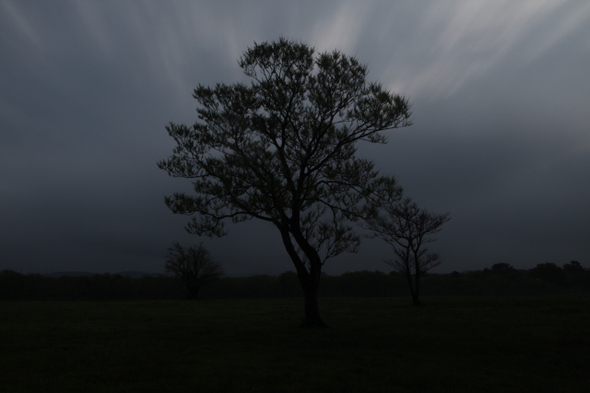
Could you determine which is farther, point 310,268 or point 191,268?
point 191,268

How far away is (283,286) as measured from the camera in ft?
237

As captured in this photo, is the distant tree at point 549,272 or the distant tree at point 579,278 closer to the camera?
the distant tree at point 579,278

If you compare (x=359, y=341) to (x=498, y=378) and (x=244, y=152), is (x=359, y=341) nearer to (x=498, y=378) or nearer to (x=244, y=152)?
(x=498, y=378)

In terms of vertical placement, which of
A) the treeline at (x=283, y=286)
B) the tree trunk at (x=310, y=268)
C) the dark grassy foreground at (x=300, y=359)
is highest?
the treeline at (x=283, y=286)

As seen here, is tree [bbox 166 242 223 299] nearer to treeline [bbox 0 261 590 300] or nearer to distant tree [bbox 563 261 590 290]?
treeline [bbox 0 261 590 300]

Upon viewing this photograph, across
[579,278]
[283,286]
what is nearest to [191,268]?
[283,286]

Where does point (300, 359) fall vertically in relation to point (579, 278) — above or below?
below

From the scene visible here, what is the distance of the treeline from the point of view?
60.8 meters

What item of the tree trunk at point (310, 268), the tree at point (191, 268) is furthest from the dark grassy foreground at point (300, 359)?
the tree at point (191, 268)

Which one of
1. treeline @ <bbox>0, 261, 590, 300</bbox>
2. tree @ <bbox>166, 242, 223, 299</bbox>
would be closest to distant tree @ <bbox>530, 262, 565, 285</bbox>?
treeline @ <bbox>0, 261, 590, 300</bbox>

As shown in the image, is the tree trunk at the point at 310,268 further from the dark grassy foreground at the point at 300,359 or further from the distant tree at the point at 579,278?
the distant tree at the point at 579,278

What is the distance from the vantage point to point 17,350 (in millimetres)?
12914

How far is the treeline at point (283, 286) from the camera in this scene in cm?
6081

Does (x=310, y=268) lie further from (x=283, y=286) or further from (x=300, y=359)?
(x=283, y=286)
